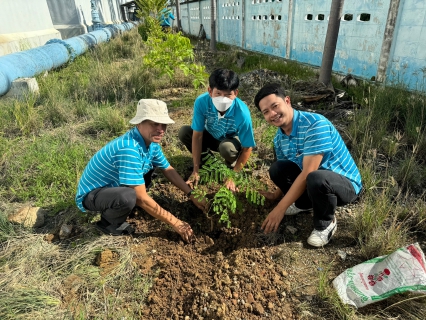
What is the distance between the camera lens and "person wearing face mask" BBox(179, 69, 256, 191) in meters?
2.54

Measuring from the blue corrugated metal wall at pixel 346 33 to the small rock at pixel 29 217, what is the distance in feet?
15.7

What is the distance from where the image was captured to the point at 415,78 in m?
4.37

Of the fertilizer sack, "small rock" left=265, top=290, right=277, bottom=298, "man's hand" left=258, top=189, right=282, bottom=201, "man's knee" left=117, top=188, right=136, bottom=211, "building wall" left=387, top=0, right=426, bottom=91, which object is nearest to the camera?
the fertilizer sack

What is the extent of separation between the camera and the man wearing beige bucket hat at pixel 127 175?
204 centimetres

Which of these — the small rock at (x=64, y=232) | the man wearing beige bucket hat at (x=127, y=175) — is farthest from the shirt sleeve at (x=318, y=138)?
the small rock at (x=64, y=232)

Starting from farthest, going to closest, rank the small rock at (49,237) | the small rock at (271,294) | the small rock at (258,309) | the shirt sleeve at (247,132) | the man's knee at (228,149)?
the man's knee at (228,149), the shirt sleeve at (247,132), the small rock at (49,237), the small rock at (271,294), the small rock at (258,309)

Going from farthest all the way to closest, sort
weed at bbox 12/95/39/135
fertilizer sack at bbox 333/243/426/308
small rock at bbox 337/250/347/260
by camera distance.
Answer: weed at bbox 12/95/39/135 → small rock at bbox 337/250/347/260 → fertilizer sack at bbox 333/243/426/308

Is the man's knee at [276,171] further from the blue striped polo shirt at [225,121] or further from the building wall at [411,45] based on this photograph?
the building wall at [411,45]

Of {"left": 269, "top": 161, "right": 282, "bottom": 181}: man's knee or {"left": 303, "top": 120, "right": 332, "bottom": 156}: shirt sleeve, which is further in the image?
{"left": 269, "top": 161, "right": 282, "bottom": 181}: man's knee

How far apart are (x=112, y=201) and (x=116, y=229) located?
0.34 m

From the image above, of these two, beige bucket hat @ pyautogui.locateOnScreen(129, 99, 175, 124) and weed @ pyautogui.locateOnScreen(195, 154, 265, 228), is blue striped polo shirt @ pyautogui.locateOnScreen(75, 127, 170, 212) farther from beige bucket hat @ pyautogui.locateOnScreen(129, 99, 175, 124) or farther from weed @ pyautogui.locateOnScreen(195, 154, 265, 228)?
weed @ pyautogui.locateOnScreen(195, 154, 265, 228)

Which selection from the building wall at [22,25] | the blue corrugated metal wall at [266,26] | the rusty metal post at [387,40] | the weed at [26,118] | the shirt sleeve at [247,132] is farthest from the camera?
the building wall at [22,25]

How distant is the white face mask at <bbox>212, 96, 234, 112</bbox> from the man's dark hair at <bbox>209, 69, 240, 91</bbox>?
11 centimetres

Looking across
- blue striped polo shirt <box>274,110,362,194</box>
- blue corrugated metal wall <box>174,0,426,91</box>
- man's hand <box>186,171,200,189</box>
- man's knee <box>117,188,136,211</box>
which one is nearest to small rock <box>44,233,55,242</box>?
man's knee <box>117,188,136,211</box>
